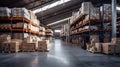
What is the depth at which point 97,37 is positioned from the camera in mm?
11516

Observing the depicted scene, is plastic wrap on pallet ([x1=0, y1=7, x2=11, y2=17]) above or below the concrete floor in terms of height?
above

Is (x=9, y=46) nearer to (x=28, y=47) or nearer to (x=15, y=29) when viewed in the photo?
(x=28, y=47)

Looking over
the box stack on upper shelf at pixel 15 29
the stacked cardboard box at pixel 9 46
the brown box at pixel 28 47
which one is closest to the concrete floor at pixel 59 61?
the stacked cardboard box at pixel 9 46

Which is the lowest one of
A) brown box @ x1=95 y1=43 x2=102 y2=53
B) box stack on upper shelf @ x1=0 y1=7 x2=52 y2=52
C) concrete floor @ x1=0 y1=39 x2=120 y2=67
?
concrete floor @ x1=0 y1=39 x2=120 y2=67

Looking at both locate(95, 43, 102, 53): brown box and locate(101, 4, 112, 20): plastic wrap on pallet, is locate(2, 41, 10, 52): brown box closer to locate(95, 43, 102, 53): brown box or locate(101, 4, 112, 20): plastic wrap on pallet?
locate(95, 43, 102, 53): brown box

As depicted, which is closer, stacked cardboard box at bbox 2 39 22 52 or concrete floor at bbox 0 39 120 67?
concrete floor at bbox 0 39 120 67

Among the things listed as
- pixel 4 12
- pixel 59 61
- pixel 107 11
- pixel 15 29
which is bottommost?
pixel 59 61

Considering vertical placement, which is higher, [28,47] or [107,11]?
[107,11]

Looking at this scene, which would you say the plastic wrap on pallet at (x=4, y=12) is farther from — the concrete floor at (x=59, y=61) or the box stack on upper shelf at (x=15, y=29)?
the concrete floor at (x=59, y=61)

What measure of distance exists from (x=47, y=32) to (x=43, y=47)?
14808 millimetres

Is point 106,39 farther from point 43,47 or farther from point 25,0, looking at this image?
point 25,0

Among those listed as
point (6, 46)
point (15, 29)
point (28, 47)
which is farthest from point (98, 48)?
point (15, 29)

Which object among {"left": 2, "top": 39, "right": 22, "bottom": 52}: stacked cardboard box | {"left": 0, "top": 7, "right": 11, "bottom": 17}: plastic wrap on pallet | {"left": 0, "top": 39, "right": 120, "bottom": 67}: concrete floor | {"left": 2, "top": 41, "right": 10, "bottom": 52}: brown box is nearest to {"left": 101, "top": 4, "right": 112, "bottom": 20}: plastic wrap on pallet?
{"left": 0, "top": 39, "right": 120, "bottom": 67}: concrete floor

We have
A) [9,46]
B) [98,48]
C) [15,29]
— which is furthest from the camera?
[15,29]
